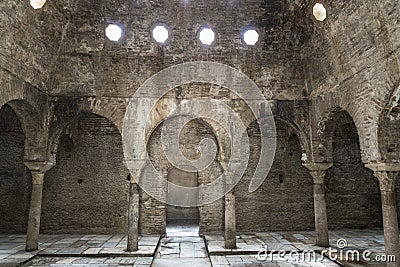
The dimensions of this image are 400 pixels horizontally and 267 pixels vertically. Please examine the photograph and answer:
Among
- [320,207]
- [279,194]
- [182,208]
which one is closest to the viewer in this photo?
[320,207]

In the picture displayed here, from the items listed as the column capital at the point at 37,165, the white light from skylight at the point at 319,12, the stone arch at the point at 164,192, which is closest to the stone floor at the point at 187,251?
the stone arch at the point at 164,192

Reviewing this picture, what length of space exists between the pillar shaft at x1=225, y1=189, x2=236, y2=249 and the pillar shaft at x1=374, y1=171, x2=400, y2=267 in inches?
165

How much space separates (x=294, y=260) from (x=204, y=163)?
5.33 metres

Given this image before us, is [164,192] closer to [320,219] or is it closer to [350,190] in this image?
[320,219]

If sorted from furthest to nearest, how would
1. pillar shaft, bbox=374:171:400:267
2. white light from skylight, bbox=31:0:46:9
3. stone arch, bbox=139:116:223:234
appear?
stone arch, bbox=139:116:223:234
white light from skylight, bbox=31:0:46:9
pillar shaft, bbox=374:171:400:267

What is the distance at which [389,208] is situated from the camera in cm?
723

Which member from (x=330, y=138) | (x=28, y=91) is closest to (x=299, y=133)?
(x=330, y=138)

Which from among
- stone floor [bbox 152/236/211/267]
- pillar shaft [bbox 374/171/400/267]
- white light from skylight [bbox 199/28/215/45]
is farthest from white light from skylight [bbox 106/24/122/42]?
pillar shaft [bbox 374/171/400/267]

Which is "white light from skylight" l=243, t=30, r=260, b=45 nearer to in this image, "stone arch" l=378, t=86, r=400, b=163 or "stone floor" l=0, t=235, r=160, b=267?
"stone arch" l=378, t=86, r=400, b=163

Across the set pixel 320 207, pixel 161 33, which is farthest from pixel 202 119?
pixel 320 207

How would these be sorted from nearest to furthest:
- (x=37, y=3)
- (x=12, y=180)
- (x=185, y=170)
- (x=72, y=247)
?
(x=37, y=3) < (x=72, y=247) < (x=12, y=180) < (x=185, y=170)

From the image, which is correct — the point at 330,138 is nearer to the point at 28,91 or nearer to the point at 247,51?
the point at 247,51

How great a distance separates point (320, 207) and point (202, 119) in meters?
4.77

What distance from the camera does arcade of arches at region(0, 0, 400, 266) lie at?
24.1ft
